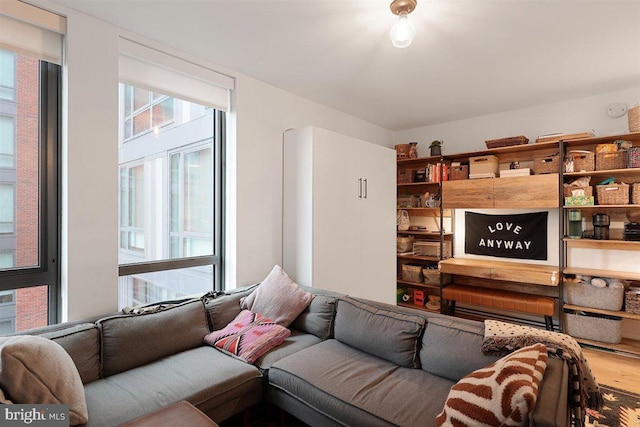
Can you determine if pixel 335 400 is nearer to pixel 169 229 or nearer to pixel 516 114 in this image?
pixel 169 229

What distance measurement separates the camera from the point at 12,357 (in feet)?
4.43

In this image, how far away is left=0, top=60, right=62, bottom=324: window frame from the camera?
78.9 inches

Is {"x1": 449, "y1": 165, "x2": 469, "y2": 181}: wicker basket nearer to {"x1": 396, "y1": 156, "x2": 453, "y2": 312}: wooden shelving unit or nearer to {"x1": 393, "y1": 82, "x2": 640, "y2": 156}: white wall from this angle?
{"x1": 396, "y1": 156, "x2": 453, "y2": 312}: wooden shelving unit

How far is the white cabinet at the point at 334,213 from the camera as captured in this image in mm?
3006

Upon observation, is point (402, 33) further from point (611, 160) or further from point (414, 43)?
point (611, 160)

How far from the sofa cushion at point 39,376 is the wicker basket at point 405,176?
155 inches

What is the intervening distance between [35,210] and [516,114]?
4.59m

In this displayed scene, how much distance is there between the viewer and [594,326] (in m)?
3.24

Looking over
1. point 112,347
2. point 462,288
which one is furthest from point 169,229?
point 462,288

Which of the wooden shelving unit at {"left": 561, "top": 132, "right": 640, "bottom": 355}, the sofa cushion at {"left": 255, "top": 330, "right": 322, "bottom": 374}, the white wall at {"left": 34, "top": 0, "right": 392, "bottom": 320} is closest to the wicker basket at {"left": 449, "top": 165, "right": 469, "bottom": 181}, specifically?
the wooden shelving unit at {"left": 561, "top": 132, "right": 640, "bottom": 355}

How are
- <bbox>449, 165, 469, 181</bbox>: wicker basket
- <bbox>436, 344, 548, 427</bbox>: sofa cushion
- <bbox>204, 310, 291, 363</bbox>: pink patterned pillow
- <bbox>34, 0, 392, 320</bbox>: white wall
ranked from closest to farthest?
<bbox>436, 344, 548, 427</bbox>: sofa cushion < <bbox>34, 0, 392, 320</bbox>: white wall < <bbox>204, 310, 291, 363</bbox>: pink patterned pillow < <bbox>449, 165, 469, 181</bbox>: wicker basket

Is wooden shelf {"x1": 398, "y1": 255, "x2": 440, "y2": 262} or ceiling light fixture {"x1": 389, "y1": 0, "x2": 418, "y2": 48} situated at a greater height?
ceiling light fixture {"x1": 389, "y1": 0, "x2": 418, "y2": 48}

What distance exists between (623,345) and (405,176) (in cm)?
283

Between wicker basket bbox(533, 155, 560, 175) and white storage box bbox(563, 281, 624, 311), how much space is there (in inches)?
46.9
